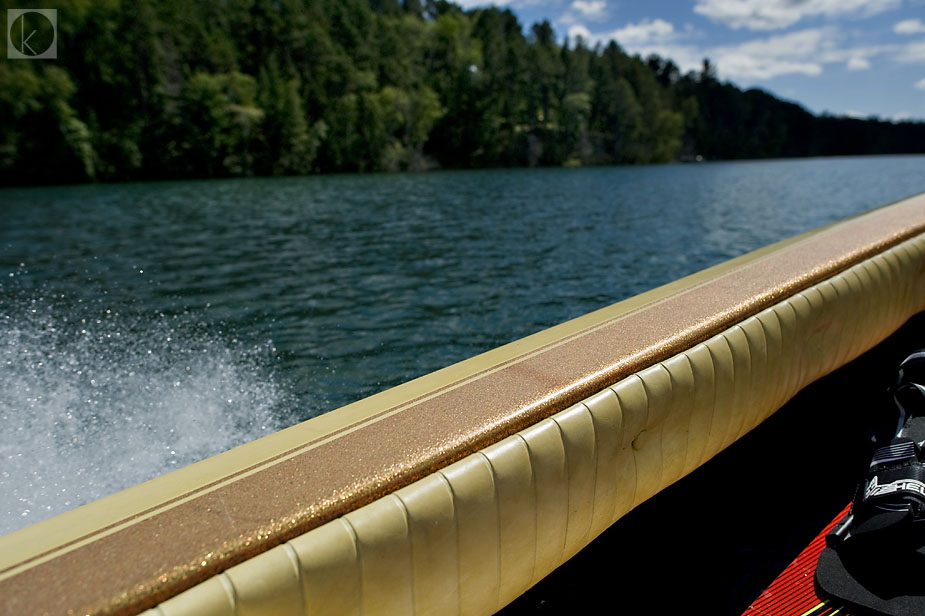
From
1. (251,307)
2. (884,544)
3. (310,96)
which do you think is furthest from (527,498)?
(310,96)

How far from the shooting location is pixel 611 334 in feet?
8.46

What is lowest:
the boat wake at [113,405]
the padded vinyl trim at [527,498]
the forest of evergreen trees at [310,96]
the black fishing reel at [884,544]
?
the boat wake at [113,405]

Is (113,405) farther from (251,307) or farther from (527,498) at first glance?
(527,498)

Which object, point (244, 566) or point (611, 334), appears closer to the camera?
point (244, 566)

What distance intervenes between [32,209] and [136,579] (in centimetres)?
2929

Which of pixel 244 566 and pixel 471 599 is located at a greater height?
pixel 244 566

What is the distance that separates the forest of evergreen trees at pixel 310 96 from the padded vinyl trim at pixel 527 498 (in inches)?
2102

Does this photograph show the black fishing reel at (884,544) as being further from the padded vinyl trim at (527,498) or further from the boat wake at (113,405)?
the boat wake at (113,405)

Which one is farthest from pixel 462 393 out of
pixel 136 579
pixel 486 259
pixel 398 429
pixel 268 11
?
pixel 268 11

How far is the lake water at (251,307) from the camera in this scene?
4504mm

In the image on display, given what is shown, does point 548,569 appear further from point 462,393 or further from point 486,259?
point 486,259

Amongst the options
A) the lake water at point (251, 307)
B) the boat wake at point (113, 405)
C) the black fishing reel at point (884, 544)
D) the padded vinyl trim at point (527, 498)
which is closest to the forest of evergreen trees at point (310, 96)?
the lake water at point (251, 307)

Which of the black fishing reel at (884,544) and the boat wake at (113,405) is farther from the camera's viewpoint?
the boat wake at (113,405)

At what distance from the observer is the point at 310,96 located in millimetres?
63125
